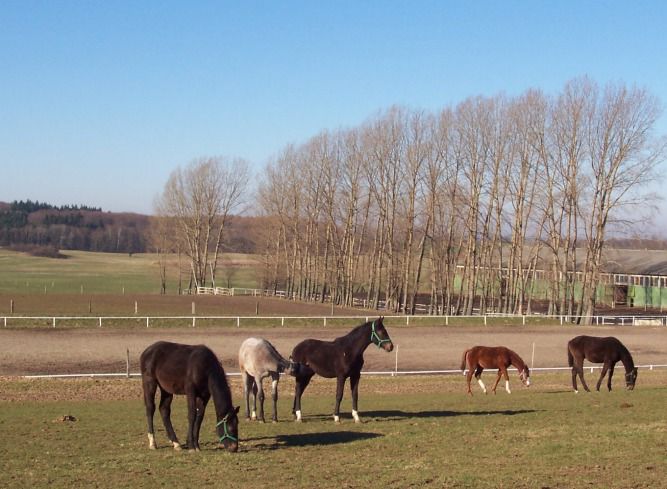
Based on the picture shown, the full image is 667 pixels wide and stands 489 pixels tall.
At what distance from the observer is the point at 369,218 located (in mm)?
73500

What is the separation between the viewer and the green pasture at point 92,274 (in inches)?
4094

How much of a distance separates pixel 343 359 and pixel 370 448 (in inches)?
129

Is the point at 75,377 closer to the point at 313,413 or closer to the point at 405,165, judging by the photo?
the point at 313,413

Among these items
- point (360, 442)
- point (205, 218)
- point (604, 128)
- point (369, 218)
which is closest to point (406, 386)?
point (360, 442)

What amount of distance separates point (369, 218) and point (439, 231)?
25.4 ft

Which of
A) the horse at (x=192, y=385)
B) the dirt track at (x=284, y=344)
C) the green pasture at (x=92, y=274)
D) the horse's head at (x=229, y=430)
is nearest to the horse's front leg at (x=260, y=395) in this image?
the horse at (x=192, y=385)

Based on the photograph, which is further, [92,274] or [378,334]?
[92,274]

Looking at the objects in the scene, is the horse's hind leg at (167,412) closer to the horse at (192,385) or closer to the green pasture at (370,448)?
the horse at (192,385)

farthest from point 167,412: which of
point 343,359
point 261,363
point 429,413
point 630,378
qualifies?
point 630,378

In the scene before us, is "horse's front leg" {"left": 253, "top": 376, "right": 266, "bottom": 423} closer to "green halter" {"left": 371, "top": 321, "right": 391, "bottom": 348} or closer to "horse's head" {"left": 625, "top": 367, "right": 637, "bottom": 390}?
"green halter" {"left": 371, "top": 321, "right": 391, "bottom": 348}

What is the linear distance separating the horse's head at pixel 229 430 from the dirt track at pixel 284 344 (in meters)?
19.2

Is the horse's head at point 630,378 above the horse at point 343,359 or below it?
below

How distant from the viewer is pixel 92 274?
133 metres

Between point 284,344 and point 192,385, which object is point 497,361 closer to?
point 192,385
